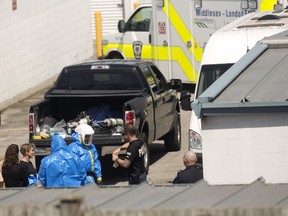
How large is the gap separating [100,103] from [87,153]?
13.0ft

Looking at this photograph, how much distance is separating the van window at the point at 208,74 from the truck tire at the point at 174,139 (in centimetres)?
266

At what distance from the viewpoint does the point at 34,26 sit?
26.7 m

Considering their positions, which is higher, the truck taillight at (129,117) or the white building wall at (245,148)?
the white building wall at (245,148)

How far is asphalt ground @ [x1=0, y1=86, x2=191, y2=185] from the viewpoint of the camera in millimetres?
17156

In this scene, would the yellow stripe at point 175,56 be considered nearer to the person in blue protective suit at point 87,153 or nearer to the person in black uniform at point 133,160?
the person in black uniform at point 133,160

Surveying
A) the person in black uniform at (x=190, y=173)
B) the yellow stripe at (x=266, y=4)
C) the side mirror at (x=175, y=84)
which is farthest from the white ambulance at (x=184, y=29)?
the person in black uniform at (x=190, y=173)

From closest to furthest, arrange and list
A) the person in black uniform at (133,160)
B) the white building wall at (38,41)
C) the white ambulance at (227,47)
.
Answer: the person in black uniform at (133,160) → the white ambulance at (227,47) → the white building wall at (38,41)

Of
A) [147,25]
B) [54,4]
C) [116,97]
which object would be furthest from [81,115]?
[54,4]

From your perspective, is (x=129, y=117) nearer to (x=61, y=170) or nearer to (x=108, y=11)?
(x=61, y=170)

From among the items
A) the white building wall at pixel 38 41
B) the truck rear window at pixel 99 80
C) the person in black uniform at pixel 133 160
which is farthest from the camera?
the white building wall at pixel 38 41

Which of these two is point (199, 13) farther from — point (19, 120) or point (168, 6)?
point (19, 120)

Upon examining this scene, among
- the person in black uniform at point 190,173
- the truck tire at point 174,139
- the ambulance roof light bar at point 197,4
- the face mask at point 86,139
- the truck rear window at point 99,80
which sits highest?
the ambulance roof light bar at point 197,4

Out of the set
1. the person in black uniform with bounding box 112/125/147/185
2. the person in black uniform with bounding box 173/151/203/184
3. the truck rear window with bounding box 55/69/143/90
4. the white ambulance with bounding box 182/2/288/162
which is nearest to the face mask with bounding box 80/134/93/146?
the person in black uniform with bounding box 112/125/147/185

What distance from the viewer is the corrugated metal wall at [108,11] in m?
33.4
